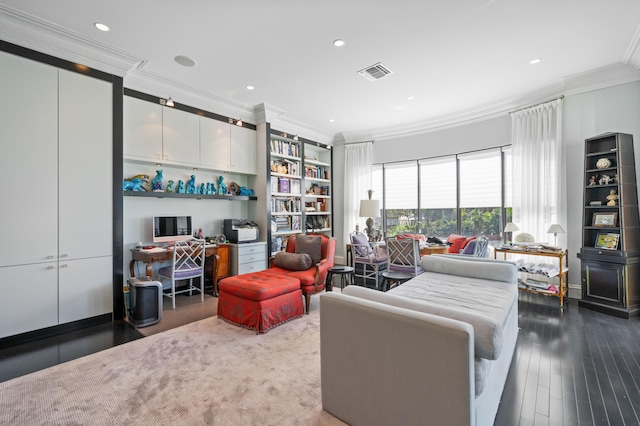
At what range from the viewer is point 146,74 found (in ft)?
11.9

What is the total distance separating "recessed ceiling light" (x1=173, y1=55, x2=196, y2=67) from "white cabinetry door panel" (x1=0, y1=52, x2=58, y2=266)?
47.3 inches

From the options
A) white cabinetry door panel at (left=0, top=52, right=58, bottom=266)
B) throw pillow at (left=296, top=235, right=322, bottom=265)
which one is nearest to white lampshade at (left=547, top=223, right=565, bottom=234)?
throw pillow at (left=296, top=235, right=322, bottom=265)

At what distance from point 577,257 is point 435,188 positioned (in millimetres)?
2464

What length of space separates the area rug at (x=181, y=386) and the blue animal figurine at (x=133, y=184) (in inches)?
77.4

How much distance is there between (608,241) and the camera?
3.46m

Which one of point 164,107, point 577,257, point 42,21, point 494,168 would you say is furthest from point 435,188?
point 42,21

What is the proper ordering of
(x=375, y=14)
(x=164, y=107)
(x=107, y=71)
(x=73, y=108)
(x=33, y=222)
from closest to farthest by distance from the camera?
1. (x=375, y=14)
2. (x=33, y=222)
3. (x=73, y=108)
4. (x=107, y=71)
5. (x=164, y=107)

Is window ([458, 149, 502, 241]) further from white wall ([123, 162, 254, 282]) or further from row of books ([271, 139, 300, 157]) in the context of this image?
white wall ([123, 162, 254, 282])

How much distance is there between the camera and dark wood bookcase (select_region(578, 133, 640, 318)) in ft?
10.8

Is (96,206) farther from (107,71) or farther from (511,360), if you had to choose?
(511,360)

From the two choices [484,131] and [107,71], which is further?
[484,131]

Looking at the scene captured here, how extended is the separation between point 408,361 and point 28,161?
12.4 feet

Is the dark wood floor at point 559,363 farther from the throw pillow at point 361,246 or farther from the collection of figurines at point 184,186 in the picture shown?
the throw pillow at point 361,246

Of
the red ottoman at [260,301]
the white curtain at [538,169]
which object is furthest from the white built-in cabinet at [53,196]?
the white curtain at [538,169]
